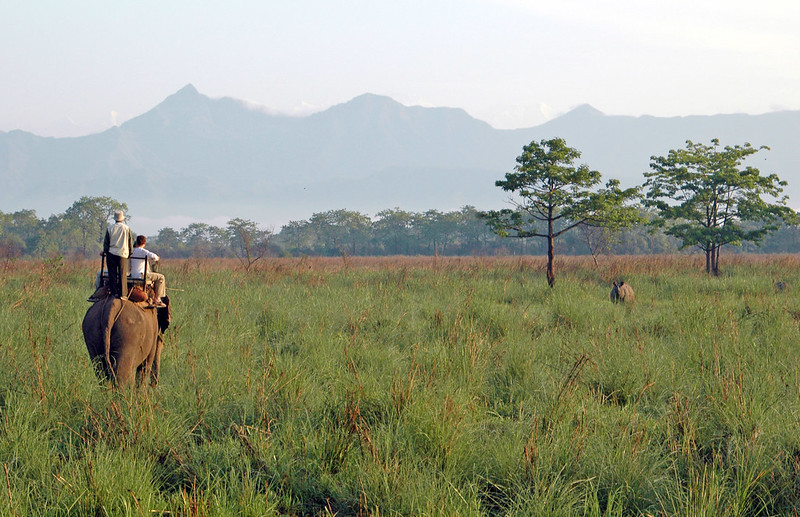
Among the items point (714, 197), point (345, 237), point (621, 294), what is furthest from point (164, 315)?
point (345, 237)

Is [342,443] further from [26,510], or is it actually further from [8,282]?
[8,282]

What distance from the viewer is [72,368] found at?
4.91 meters

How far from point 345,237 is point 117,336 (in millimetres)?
81345

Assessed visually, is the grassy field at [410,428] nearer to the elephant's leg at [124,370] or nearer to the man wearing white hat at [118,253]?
the elephant's leg at [124,370]

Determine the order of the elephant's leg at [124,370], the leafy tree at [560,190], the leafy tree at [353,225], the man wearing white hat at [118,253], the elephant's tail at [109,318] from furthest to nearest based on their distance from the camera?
the leafy tree at [353,225] < the leafy tree at [560,190] < the elephant's leg at [124,370] < the elephant's tail at [109,318] < the man wearing white hat at [118,253]

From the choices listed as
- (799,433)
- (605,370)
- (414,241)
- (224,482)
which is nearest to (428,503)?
(224,482)

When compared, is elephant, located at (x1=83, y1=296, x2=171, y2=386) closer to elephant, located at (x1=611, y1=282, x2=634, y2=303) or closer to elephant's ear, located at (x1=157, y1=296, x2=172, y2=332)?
elephant's ear, located at (x1=157, y1=296, x2=172, y2=332)

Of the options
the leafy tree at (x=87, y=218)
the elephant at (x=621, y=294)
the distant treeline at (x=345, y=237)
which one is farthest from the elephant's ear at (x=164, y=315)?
the leafy tree at (x=87, y=218)

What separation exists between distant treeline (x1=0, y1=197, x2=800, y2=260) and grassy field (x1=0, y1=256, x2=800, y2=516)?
52.4m

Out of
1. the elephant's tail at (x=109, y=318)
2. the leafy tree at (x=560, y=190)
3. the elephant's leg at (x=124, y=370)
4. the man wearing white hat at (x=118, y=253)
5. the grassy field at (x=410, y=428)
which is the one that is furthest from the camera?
the leafy tree at (x=560, y=190)

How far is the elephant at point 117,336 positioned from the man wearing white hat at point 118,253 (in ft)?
0.32

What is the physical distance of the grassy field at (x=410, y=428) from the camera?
3.08 metres

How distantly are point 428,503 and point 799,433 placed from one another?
102 inches

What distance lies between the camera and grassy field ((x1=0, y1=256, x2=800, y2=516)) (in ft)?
10.1
